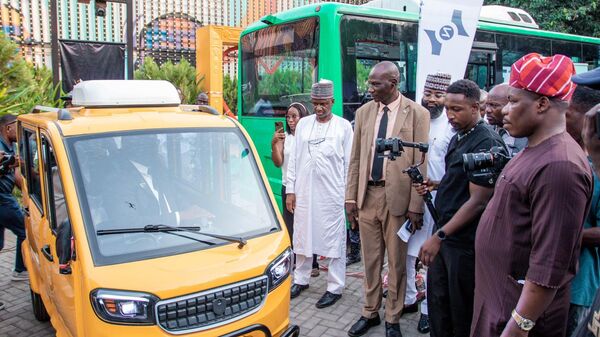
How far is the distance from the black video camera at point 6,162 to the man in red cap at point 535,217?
14.0ft

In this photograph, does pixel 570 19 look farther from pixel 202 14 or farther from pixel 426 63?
pixel 426 63

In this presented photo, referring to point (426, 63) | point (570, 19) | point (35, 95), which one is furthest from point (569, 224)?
point (570, 19)

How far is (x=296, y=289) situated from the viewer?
486 cm

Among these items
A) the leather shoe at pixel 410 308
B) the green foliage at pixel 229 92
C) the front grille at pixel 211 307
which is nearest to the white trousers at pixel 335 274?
the leather shoe at pixel 410 308

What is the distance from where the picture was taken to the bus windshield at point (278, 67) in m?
6.83

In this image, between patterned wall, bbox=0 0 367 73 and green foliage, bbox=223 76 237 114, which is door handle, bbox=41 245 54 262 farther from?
green foliage, bbox=223 76 237 114

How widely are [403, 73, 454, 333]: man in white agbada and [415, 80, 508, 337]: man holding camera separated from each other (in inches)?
23.1

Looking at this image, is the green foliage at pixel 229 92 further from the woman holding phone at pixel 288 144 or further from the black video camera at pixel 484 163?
the black video camera at pixel 484 163

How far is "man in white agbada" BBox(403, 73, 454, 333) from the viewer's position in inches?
151

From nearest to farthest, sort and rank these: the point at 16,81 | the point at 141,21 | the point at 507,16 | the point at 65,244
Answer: the point at 65,244 < the point at 16,81 < the point at 507,16 < the point at 141,21

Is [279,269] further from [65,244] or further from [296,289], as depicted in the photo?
[296,289]

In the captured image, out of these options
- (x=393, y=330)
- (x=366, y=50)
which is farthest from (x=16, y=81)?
(x=393, y=330)

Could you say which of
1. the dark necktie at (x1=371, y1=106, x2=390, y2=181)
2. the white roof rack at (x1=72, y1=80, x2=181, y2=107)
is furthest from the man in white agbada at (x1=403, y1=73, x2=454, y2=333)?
the white roof rack at (x1=72, y1=80, x2=181, y2=107)

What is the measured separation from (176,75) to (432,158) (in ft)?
32.5
